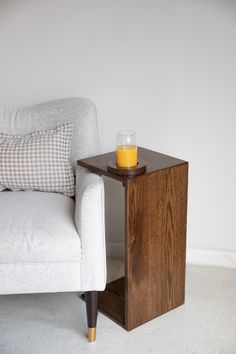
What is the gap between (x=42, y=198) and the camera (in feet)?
7.30

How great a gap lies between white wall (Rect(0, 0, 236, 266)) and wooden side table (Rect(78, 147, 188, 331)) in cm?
34

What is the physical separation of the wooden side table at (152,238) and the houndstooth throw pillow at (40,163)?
0.14 metres

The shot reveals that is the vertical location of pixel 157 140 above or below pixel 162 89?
below

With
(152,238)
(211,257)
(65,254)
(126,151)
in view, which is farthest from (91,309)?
(211,257)

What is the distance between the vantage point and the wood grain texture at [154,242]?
2008 mm

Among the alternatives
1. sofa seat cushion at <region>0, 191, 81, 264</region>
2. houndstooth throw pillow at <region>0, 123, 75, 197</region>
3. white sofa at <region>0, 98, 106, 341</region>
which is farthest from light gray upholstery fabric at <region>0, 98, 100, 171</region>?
sofa seat cushion at <region>0, 191, 81, 264</region>

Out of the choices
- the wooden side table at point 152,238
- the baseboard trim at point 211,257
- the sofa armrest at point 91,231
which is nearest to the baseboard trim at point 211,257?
the baseboard trim at point 211,257

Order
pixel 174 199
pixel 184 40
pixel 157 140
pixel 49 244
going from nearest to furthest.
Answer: pixel 49 244, pixel 174 199, pixel 184 40, pixel 157 140

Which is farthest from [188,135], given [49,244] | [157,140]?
[49,244]

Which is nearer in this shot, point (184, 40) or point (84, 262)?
point (84, 262)

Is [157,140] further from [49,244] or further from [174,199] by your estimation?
[49,244]

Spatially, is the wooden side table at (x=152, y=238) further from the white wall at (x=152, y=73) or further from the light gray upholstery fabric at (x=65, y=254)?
the white wall at (x=152, y=73)

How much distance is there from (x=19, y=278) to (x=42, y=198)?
A: 0.37 meters

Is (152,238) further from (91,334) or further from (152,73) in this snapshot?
(152,73)
